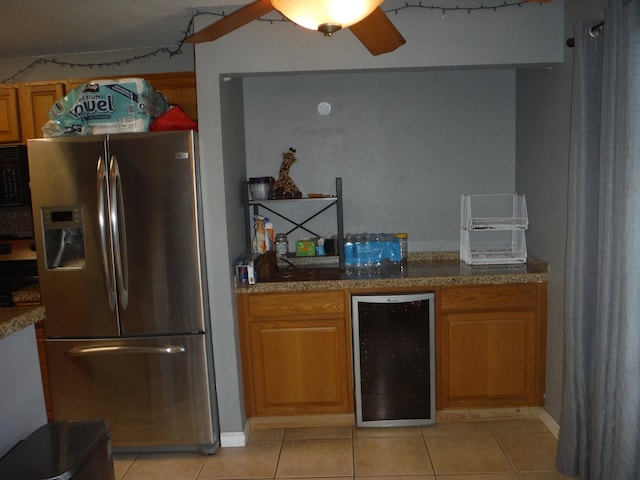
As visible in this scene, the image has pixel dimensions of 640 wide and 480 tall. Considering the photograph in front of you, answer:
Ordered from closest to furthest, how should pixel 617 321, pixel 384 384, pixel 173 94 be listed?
pixel 617 321 → pixel 384 384 → pixel 173 94

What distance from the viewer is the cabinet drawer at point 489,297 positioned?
2.68 metres

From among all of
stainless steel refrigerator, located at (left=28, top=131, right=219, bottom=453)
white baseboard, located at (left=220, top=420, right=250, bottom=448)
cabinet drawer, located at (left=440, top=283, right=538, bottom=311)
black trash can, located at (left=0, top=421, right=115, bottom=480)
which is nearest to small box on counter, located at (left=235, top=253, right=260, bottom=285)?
stainless steel refrigerator, located at (left=28, top=131, right=219, bottom=453)

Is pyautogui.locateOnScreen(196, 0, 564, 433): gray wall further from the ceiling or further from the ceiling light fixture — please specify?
Result: the ceiling light fixture

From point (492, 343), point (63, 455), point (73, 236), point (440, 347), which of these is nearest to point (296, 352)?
point (440, 347)

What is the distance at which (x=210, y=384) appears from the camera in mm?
2596

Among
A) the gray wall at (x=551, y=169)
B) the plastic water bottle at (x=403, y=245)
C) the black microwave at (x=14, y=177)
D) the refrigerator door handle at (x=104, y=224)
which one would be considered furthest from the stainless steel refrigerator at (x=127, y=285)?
the gray wall at (x=551, y=169)

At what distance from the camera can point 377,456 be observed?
2.54 metres

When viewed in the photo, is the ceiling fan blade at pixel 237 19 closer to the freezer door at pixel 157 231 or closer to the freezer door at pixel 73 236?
the freezer door at pixel 157 231

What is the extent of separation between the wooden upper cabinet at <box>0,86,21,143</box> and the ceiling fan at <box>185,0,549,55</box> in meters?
1.74

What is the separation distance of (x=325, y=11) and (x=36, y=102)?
2.46m

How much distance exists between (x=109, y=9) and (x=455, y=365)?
8.55 ft

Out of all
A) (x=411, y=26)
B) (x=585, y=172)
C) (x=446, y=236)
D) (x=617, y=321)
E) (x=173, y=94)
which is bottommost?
(x=617, y=321)

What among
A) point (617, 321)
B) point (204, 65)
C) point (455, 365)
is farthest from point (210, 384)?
point (617, 321)

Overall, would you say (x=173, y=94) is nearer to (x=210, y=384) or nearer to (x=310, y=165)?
(x=310, y=165)
